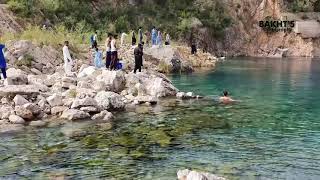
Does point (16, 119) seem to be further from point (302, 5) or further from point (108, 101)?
point (302, 5)

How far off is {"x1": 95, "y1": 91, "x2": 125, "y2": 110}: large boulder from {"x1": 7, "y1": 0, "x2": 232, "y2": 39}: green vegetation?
2692 cm

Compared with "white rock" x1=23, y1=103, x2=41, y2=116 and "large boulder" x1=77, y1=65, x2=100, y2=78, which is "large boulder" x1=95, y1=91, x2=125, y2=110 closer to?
"white rock" x1=23, y1=103, x2=41, y2=116

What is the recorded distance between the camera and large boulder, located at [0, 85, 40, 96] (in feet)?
68.3

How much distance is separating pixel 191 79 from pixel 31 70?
11842mm

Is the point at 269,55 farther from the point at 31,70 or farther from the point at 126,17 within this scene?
the point at 31,70

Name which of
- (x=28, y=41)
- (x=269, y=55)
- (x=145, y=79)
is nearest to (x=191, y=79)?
(x=145, y=79)

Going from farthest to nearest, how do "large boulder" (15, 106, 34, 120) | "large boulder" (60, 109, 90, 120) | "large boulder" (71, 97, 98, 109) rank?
1. "large boulder" (71, 97, 98, 109)
2. "large boulder" (60, 109, 90, 120)
3. "large boulder" (15, 106, 34, 120)

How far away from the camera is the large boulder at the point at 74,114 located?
19641 millimetres

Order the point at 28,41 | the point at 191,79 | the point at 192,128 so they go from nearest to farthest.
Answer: the point at 192,128
the point at 28,41
the point at 191,79

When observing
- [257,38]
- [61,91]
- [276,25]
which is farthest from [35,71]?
[276,25]

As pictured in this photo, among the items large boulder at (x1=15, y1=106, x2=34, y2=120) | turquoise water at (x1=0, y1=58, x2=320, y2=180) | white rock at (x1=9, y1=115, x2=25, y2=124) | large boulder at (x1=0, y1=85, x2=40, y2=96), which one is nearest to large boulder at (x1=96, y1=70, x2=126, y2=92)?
turquoise water at (x1=0, y1=58, x2=320, y2=180)

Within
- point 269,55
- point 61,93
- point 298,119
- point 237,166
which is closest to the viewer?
point 237,166

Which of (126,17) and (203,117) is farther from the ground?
(126,17)

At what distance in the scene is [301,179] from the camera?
40.8ft
